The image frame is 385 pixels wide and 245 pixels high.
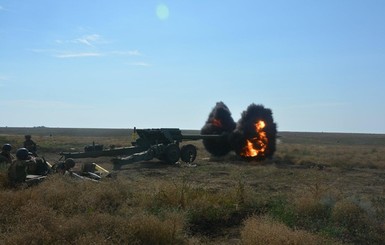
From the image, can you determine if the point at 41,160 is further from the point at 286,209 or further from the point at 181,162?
the point at 181,162

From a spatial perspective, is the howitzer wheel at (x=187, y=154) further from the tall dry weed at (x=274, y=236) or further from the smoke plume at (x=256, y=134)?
the tall dry weed at (x=274, y=236)

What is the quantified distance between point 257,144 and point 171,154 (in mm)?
6819

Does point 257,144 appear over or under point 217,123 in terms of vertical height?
under

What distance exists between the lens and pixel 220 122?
32.4m

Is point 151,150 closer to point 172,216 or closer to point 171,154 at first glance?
point 171,154

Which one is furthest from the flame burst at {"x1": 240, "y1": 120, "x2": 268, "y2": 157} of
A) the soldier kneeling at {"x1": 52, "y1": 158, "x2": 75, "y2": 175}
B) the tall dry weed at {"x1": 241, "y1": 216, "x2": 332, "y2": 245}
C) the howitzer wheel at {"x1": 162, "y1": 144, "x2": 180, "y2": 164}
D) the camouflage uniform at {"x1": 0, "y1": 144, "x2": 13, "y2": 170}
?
the tall dry weed at {"x1": 241, "y1": 216, "x2": 332, "y2": 245}

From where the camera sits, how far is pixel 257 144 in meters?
28.8

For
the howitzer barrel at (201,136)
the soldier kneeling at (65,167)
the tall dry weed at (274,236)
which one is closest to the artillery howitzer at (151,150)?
the howitzer barrel at (201,136)

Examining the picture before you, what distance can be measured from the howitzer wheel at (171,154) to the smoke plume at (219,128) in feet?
21.4

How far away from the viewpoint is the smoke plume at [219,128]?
31266 mm

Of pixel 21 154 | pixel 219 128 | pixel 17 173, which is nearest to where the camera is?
pixel 17 173

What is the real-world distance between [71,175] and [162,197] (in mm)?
3984

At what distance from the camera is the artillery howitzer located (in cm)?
2283

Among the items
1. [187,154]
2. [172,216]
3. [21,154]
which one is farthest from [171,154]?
[172,216]
